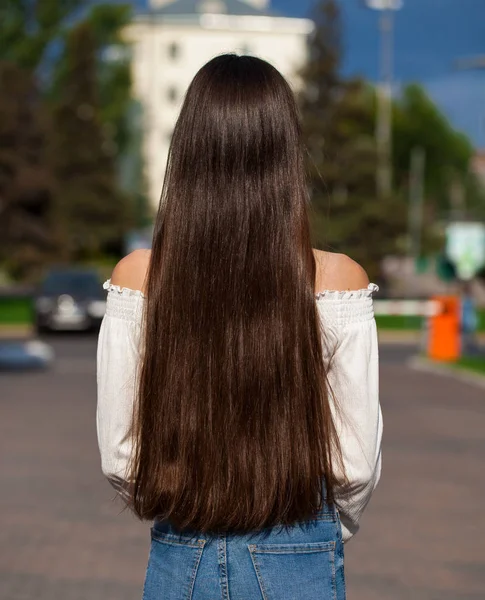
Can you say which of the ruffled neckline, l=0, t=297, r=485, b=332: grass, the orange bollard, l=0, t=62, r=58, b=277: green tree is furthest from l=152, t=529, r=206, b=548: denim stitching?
l=0, t=62, r=58, b=277: green tree

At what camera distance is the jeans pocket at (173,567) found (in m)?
2.07

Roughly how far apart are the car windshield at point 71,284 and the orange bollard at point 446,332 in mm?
9644

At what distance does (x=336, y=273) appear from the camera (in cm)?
216

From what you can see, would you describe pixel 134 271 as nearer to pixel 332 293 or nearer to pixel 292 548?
pixel 332 293

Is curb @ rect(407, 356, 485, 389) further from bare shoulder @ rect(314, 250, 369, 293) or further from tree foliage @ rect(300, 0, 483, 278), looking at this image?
tree foliage @ rect(300, 0, 483, 278)

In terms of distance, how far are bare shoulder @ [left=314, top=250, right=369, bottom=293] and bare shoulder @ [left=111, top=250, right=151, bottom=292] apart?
0.32 metres

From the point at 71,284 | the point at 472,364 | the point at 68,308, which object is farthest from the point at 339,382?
the point at 71,284

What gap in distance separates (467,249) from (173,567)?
26.2 meters

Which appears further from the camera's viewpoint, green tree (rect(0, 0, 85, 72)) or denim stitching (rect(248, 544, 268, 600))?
green tree (rect(0, 0, 85, 72))

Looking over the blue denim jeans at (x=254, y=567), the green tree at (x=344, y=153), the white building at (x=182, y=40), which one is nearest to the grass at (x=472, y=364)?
the blue denim jeans at (x=254, y=567)

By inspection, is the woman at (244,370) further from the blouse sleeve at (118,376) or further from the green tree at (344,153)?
the green tree at (344,153)

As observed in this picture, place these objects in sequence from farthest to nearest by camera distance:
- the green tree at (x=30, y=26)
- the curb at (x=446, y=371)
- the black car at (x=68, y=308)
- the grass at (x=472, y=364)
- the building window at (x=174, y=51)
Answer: the building window at (x=174, y=51), the green tree at (x=30, y=26), the black car at (x=68, y=308), the grass at (x=472, y=364), the curb at (x=446, y=371)

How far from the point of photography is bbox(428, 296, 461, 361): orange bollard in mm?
21734

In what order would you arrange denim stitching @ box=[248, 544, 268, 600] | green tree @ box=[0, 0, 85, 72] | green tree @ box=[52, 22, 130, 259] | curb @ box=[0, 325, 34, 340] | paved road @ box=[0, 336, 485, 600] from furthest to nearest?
green tree @ box=[52, 22, 130, 259], green tree @ box=[0, 0, 85, 72], curb @ box=[0, 325, 34, 340], paved road @ box=[0, 336, 485, 600], denim stitching @ box=[248, 544, 268, 600]
